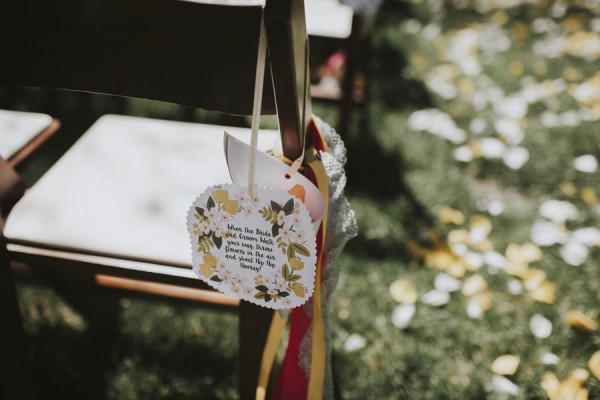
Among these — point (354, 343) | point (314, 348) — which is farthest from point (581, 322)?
point (314, 348)

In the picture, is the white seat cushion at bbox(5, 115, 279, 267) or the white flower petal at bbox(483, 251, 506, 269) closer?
the white seat cushion at bbox(5, 115, 279, 267)

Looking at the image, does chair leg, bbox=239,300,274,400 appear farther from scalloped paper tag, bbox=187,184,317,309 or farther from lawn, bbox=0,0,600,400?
lawn, bbox=0,0,600,400

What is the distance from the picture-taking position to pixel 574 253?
6.08ft

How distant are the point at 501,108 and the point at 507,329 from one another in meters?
1.29

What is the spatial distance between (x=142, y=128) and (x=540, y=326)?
1297mm

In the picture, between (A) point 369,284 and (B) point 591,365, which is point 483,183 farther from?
(B) point 591,365

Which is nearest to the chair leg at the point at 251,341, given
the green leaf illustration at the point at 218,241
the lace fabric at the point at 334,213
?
the lace fabric at the point at 334,213

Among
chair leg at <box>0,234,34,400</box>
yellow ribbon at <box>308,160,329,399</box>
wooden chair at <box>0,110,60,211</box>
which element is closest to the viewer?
yellow ribbon at <box>308,160,329,399</box>

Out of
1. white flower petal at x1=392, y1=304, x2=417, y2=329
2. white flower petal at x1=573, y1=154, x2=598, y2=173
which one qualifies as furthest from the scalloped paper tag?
white flower petal at x1=573, y1=154, x2=598, y2=173

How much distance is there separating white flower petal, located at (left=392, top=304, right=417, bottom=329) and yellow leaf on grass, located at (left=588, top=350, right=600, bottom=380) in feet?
1.66

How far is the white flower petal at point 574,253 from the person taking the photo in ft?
6.02

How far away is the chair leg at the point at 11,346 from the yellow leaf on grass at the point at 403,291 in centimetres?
108

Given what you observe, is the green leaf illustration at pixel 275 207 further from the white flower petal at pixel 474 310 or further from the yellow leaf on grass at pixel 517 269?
the yellow leaf on grass at pixel 517 269

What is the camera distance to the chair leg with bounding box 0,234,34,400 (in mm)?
983
